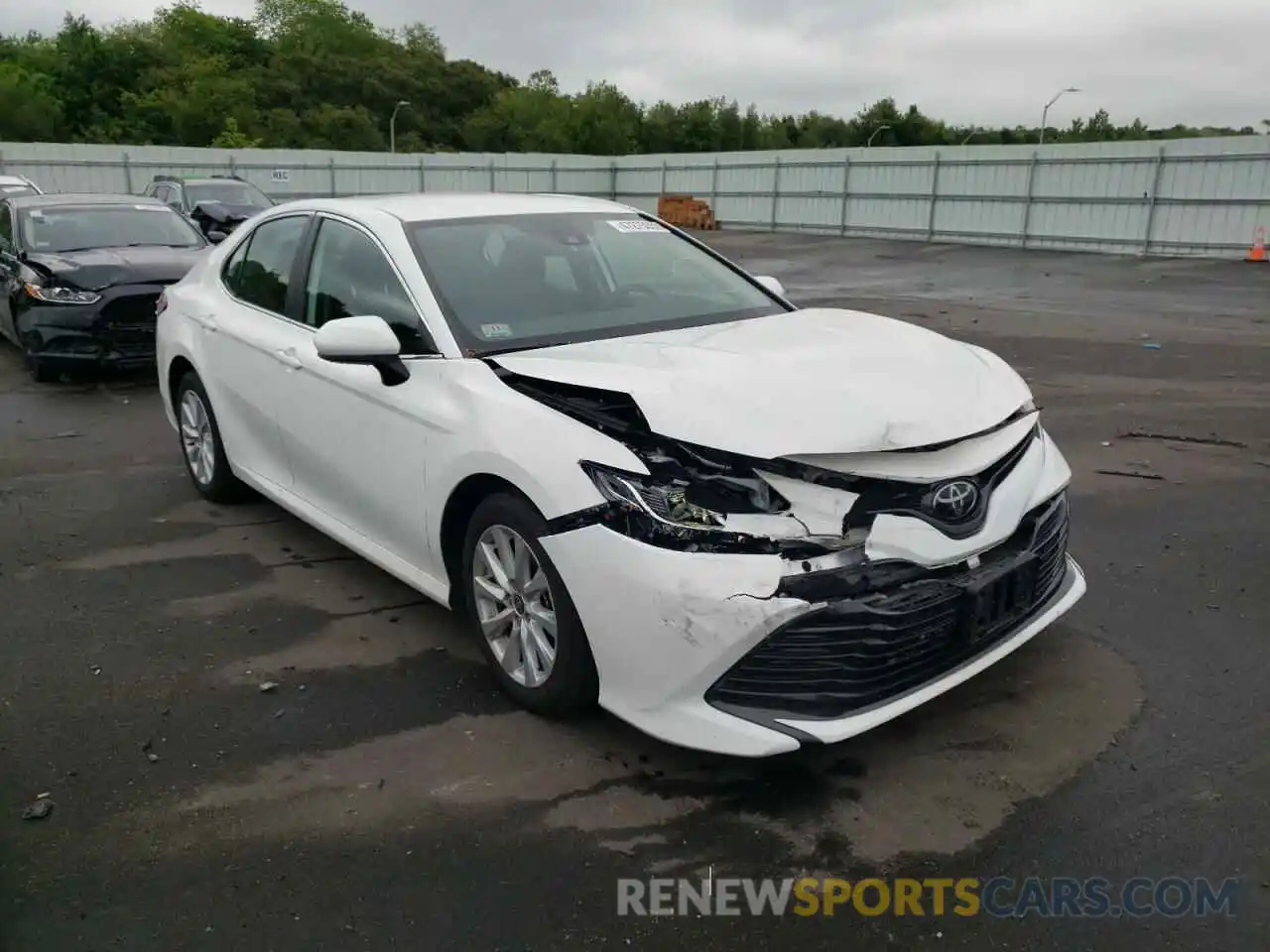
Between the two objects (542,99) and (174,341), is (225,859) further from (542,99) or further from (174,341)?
(542,99)

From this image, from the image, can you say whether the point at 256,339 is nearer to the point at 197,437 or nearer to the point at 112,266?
the point at 197,437

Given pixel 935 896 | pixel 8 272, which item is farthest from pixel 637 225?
pixel 8 272

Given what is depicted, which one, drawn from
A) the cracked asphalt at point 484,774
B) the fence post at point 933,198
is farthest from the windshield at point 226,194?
the fence post at point 933,198

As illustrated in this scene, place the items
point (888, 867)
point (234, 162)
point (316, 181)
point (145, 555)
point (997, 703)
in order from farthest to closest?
point (316, 181) → point (234, 162) → point (145, 555) → point (997, 703) → point (888, 867)

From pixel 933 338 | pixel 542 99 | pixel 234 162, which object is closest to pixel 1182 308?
pixel 933 338

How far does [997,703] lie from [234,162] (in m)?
35.5

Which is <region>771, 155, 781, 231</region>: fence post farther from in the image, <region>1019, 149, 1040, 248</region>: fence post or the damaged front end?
the damaged front end

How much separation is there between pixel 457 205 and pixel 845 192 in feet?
95.2

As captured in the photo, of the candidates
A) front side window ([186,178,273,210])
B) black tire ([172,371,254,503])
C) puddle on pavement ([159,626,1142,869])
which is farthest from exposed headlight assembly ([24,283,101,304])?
front side window ([186,178,273,210])

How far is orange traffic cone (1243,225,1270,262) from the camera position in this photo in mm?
21531

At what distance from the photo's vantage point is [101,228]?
33.8 ft

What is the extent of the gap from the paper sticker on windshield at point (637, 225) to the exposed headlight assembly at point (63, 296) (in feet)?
20.6

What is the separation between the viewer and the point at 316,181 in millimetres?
36344

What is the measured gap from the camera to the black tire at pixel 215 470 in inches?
222
